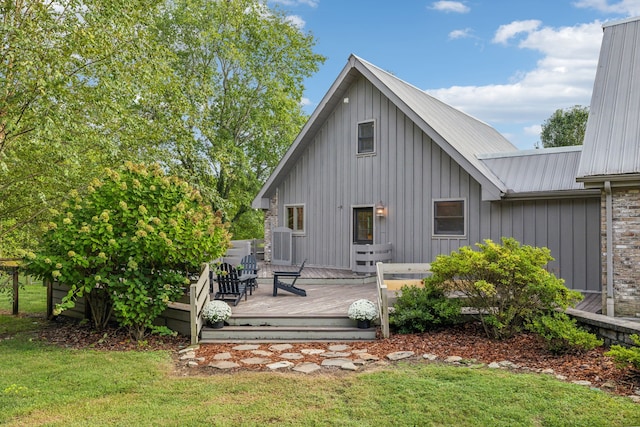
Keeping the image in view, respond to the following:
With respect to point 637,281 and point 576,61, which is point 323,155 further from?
point 576,61

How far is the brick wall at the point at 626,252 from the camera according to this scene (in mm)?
8000

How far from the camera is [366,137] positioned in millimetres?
13961

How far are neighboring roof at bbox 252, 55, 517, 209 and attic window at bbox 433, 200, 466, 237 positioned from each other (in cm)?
114

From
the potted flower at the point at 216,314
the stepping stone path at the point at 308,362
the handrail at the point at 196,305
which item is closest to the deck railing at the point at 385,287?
the stepping stone path at the point at 308,362

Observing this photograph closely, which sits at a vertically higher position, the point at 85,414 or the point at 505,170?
the point at 505,170

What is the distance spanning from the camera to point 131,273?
7.40 m

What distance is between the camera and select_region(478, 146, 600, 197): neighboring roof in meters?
10.8

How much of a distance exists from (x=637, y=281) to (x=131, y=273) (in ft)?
26.6

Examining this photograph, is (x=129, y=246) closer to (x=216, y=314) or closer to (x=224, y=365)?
(x=216, y=314)

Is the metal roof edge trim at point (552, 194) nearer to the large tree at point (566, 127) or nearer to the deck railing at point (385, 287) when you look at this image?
the deck railing at point (385, 287)

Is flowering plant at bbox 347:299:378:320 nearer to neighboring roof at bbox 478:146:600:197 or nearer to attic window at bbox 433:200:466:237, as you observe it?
neighboring roof at bbox 478:146:600:197

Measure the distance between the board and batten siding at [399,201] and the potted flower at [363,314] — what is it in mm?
5348

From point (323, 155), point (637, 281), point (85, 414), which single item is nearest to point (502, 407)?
point (85, 414)

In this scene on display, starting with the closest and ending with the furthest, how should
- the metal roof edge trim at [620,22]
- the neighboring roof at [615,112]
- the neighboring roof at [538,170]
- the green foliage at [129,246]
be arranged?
the green foliage at [129,246] → the neighboring roof at [615,112] → the neighboring roof at [538,170] → the metal roof edge trim at [620,22]
